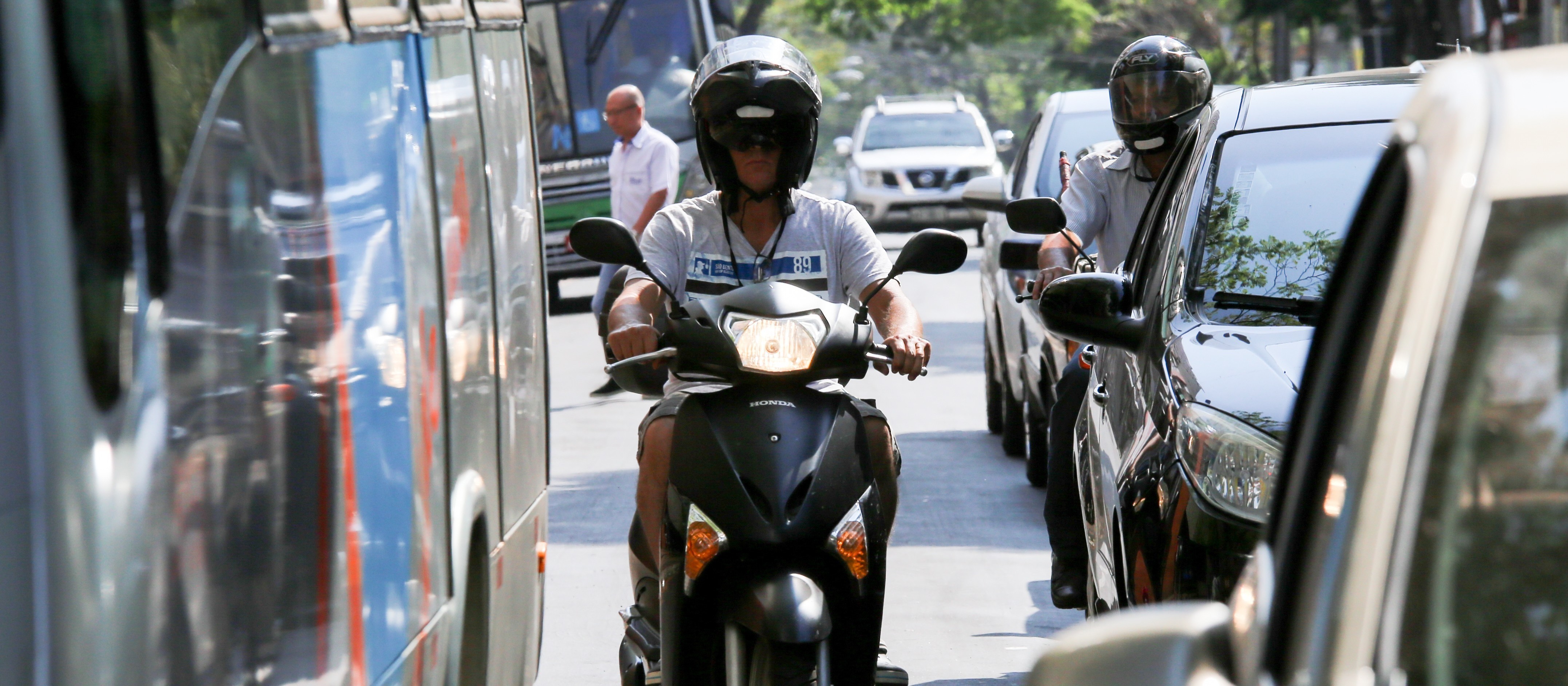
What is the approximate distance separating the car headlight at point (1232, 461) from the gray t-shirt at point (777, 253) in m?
1.04

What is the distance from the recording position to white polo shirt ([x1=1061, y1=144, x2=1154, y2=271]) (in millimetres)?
6699

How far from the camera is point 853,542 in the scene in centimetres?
416

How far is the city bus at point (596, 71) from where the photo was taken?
19656 mm

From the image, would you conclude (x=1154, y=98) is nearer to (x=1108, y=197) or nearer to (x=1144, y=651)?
(x=1108, y=197)

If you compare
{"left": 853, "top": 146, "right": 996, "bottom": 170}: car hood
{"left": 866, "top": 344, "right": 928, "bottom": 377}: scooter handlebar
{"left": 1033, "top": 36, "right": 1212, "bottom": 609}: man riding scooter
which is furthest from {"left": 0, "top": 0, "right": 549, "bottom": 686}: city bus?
{"left": 853, "top": 146, "right": 996, "bottom": 170}: car hood

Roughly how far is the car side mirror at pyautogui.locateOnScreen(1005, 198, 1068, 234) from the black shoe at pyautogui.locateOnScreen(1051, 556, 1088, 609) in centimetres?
104

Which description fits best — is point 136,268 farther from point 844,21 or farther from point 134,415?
point 844,21

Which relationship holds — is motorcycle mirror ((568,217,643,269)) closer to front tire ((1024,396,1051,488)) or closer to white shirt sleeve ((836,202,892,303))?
white shirt sleeve ((836,202,892,303))

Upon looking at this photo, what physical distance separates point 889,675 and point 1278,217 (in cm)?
150

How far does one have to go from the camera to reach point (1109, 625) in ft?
6.93

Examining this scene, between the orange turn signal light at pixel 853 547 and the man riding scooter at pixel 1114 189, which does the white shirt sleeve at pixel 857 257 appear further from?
the man riding scooter at pixel 1114 189

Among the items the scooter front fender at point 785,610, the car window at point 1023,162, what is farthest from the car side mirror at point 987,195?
the scooter front fender at point 785,610

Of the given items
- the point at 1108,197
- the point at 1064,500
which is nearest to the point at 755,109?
the point at 1064,500

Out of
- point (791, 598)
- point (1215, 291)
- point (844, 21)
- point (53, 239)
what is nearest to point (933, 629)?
point (1215, 291)
